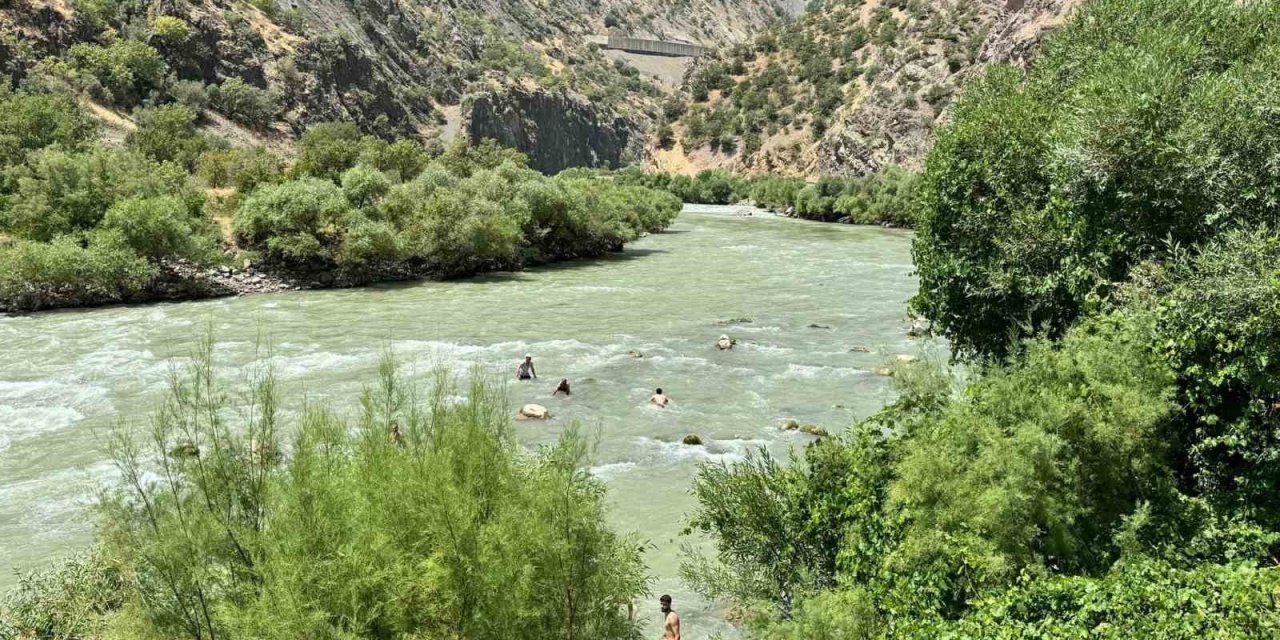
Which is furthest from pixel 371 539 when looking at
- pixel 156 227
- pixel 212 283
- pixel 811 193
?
pixel 811 193

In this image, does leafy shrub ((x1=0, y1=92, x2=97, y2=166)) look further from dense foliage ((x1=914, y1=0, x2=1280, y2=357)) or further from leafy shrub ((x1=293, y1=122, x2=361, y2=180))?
dense foliage ((x1=914, y1=0, x2=1280, y2=357))

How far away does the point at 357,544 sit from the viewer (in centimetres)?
754

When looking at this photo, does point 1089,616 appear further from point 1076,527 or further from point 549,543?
point 549,543

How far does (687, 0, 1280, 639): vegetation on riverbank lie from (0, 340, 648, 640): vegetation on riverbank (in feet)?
9.35

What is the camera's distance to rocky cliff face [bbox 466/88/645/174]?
139 metres

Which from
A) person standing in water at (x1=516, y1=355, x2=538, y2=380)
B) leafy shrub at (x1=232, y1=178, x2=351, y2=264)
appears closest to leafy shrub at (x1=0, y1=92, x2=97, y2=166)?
leafy shrub at (x1=232, y1=178, x2=351, y2=264)

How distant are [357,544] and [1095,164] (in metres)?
12.4

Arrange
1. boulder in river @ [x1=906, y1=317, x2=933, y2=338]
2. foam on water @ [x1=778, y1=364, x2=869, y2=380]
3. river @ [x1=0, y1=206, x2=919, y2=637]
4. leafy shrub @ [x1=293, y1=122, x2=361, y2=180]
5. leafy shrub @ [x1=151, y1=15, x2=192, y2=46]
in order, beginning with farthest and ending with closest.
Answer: leafy shrub @ [x1=151, y1=15, x2=192, y2=46] < leafy shrub @ [x1=293, y1=122, x2=361, y2=180] < boulder in river @ [x1=906, y1=317, x2=933, y2=338] < foam on water @ [x1=778, y1=364, x2=869, y2=380] < river @ [x1=0, y1=206, x2=919, y2=637]

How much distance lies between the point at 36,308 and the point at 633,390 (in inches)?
1142

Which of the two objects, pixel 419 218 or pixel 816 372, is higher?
pixel 419 218

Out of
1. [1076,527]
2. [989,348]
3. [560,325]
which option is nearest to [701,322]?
[560,325]

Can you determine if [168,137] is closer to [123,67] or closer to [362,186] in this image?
[123,67]

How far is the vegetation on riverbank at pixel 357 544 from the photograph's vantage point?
737cm

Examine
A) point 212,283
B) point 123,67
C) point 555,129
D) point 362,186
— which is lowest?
point 212,283
